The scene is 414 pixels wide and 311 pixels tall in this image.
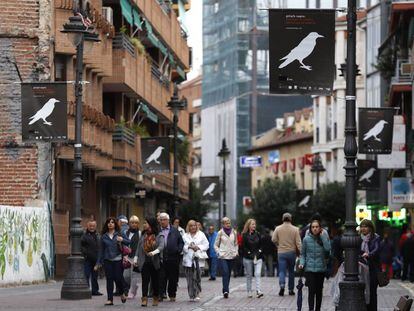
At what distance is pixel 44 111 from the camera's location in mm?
31719

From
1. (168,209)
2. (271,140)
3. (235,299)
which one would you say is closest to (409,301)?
(235,299)

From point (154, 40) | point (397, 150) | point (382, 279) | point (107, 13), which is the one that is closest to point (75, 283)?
point (382, 279)

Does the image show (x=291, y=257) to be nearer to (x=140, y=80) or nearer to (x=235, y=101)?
(x=140, y=80)

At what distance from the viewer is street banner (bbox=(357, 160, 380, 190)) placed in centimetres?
5988

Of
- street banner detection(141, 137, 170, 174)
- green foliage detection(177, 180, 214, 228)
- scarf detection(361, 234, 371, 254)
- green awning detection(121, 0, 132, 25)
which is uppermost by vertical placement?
green awning detection(121, 0, 132, 25)

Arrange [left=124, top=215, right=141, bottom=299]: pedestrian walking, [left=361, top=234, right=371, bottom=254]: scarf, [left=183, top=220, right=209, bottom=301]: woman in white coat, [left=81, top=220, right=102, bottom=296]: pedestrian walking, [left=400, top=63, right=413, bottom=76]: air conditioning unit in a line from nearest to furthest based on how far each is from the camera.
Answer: [left=361, top=234, right=371, bottom=254]: scarf < [left=124, top=215, right=141, bottom=299]: pedestrian walking < [left=183, top=220, right=209, bottom=301]: woman in white coat < [left=81, top=220, right=102, bottom=296]: pedestrian walking < [left=400, top=63, right=413, bottom=76]: air conditioning unit

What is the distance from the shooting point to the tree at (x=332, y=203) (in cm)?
9044

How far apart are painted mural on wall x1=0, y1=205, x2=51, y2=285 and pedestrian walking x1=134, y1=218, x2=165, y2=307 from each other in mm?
7789

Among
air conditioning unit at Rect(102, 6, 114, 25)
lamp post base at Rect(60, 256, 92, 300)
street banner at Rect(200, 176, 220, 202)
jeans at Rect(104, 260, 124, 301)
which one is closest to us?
jeans at Rect(104, 260, 124, 301)

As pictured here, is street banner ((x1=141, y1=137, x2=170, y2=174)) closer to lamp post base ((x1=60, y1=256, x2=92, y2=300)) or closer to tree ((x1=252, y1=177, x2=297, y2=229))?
lamp post base ((x1=60, y1=256, x2=92, y2=300))

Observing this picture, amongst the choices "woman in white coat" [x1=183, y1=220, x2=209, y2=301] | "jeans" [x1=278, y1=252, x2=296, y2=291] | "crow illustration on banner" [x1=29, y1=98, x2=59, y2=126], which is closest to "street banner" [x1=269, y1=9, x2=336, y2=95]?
"woman in white coat" [x1=183, y1=220, x2=209, y2=301]

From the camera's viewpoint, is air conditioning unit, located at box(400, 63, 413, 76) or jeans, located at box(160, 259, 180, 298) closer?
jeans, located at box(160, 259, 180, 298)

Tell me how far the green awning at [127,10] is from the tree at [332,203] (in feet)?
122

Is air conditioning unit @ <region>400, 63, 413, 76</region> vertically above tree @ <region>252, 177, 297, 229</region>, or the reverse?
air conditioning unit @ <region>400, 63, 413, 76</region>
